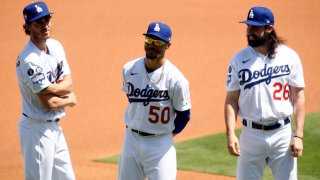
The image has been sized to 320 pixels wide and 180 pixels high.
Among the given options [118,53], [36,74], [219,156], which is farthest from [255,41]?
[118,53]

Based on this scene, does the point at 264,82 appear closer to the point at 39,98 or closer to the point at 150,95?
the point at 150,95

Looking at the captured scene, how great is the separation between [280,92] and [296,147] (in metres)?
0.47

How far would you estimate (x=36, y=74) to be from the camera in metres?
5.83

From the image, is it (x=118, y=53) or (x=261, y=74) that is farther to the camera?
(x=118, y=53)

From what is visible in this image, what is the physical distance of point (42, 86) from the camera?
586cm

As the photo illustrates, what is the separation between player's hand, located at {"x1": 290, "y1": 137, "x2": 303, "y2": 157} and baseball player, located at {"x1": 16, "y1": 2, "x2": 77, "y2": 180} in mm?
1905

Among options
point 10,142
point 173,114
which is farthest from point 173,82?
point 10,142

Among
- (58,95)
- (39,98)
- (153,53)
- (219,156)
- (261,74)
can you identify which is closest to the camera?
(153,53)

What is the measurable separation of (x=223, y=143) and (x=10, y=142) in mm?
3022

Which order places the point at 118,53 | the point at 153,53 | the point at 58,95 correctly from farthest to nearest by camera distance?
the point at 118,53
the point at 58,95
the point at 153,53

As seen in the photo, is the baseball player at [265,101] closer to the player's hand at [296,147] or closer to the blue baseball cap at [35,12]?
the player's hand at [296,147]

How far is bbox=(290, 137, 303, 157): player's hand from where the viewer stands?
18.7 feet

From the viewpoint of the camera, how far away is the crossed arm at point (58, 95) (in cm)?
591

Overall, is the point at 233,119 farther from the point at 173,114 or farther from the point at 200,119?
the point at 200,119
